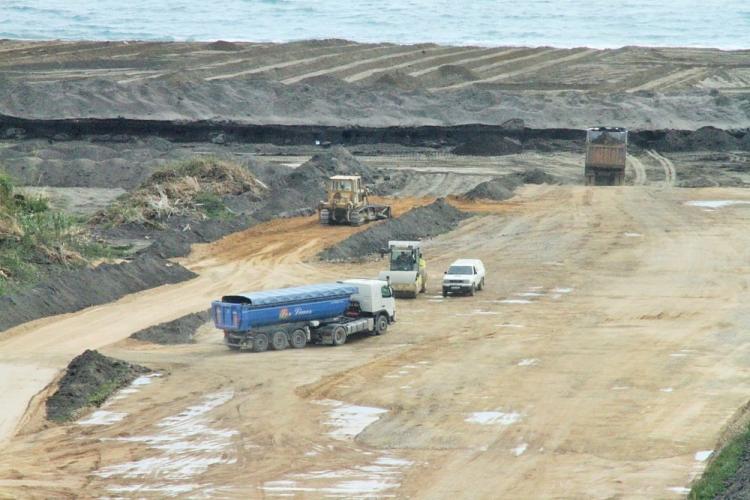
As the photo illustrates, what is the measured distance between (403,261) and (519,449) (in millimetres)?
17039

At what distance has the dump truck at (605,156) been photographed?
6731cm

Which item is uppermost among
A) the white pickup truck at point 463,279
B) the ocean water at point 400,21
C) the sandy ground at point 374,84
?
the ocean water at point 400,21

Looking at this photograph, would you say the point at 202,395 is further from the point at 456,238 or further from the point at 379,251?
the point at 456,238

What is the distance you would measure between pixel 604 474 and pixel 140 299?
20260mm

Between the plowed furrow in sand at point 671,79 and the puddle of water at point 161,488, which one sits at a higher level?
the plowed furrow in sand at point 671,79

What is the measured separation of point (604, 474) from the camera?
24.4 meters

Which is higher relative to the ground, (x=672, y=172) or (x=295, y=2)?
(x=295, y=2)

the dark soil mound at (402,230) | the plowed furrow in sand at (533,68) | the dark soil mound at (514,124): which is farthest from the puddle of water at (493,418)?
the plowed furrow in sand at (533,68)

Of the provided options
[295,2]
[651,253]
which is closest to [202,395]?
[651,253]

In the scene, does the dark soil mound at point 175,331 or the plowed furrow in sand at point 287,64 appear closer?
the dark soil mound at point 175,331

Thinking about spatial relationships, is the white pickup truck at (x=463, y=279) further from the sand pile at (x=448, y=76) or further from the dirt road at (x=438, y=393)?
the sand pile at (x=448, y=76)

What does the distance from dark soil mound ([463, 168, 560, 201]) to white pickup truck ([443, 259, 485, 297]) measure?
771 inches

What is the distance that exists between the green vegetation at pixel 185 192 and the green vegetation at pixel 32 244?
6.27 metres

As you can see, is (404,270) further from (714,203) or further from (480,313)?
(714,203)
